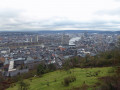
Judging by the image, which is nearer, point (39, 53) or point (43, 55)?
point (43, 55)

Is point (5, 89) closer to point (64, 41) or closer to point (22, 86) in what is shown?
point (22, 86)

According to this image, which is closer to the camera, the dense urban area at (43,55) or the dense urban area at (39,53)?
the dense urban area at (43,55)

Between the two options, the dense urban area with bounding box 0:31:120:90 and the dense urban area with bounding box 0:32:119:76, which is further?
the dense urban area with bounding box 0:32:119:76

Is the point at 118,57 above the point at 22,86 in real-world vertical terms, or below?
above

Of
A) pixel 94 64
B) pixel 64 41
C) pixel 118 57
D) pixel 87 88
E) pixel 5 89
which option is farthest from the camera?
pixel 64 41

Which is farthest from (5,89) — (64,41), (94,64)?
(64,41)

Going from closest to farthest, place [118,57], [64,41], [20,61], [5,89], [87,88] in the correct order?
[87,88], [5,89], [118,57], [20,61], [64,41]

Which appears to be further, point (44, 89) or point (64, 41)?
point (64, 41)

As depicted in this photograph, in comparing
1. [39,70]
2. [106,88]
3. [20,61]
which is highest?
[106,88]

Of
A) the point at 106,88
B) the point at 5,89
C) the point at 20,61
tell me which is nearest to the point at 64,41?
the point at 20,61
